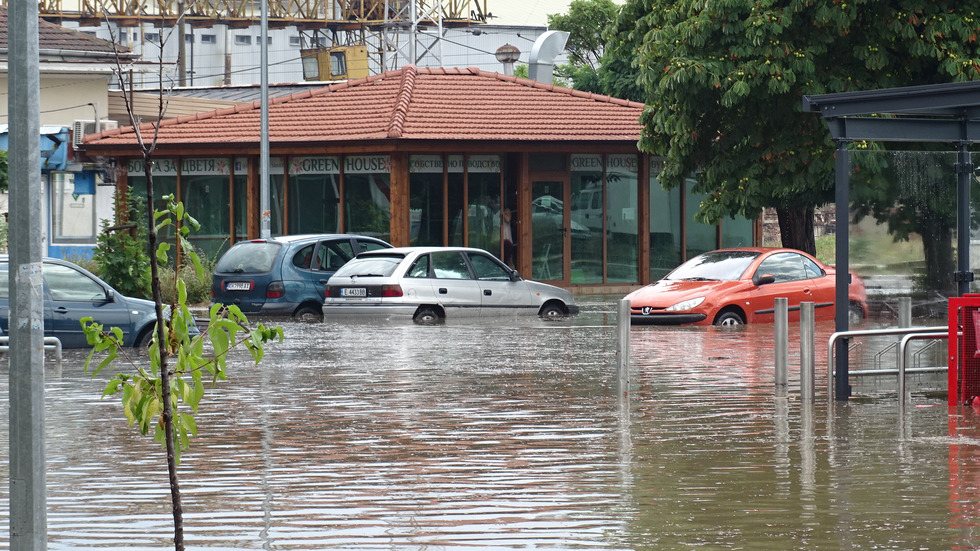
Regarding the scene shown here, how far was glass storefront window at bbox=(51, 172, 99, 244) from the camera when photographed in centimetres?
3788

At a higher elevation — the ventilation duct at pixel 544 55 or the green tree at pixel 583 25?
the green tree at pixel 583 25

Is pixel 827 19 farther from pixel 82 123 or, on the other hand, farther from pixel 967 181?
pixel 82 123

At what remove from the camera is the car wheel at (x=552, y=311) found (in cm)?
2456

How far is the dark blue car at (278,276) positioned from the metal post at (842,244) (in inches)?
532

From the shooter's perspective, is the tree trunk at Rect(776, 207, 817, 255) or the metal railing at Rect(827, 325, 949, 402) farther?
the tree trunk at Rect(776, 207, 817, 255)

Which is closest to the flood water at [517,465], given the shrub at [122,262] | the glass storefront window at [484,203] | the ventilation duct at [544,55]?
the shrub at [122,262]

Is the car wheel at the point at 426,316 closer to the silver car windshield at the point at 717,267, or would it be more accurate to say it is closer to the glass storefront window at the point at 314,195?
the silver car windshield at the point at 717,267

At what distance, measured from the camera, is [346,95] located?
1352 inches

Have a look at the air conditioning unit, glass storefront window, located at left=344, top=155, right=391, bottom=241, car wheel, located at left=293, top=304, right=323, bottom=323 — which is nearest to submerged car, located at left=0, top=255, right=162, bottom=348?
car wheel, located at left=293, top=304, right=323, bottom=323

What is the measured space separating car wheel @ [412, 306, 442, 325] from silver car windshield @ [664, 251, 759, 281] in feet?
12.7

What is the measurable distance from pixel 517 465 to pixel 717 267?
14.4m

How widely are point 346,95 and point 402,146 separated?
377 centimetres

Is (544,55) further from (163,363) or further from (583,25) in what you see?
(163,363)

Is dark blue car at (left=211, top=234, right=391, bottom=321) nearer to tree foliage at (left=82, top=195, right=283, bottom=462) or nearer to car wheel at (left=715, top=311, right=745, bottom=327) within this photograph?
car wheel at (left=715, top=311, right=745, bottom=327)
